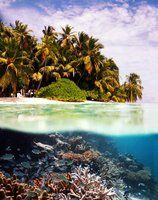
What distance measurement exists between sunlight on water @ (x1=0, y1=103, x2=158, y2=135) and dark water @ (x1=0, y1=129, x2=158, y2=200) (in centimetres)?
41

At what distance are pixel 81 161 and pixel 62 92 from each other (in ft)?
62.3

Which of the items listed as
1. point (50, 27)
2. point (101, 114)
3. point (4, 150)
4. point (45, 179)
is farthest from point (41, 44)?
Answer: point (45, 179)

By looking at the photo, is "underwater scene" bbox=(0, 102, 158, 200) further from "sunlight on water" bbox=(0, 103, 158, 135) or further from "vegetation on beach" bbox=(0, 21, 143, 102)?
"vegetation on beach" bbox=(0, 21, 143, 102)

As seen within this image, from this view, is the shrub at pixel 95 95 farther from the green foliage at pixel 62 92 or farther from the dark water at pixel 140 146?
the dark water at pixel 140 146

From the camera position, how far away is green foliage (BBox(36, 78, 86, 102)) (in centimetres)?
3112

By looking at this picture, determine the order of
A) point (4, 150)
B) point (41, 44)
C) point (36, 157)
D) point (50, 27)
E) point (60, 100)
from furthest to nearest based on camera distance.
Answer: point (50, 27) → point (41, 44) → point (60, 100) → point (4, 150) → point (36, 157)

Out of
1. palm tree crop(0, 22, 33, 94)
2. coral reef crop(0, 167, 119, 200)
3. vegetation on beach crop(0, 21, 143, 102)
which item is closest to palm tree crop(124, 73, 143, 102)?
vegetation on beach crop(0, 21, 143, 102)

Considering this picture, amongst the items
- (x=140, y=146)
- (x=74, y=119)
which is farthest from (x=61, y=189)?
(x=140, y=146)

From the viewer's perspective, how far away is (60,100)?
1195 inches

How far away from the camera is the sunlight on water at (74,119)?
16.5 metres

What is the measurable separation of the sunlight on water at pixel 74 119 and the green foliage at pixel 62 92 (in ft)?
42.4

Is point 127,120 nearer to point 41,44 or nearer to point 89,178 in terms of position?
point 89,178

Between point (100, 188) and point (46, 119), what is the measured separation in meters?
8.42

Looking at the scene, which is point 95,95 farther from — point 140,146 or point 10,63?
point 140,146
